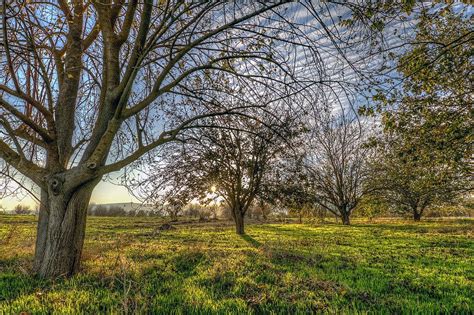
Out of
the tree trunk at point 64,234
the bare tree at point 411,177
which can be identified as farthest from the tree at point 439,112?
the tree trunk at point 64,234

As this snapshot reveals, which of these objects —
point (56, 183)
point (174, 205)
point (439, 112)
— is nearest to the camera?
point (56, 183)

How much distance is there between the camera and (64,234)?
4980 millimetres

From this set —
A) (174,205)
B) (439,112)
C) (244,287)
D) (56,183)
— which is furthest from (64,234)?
(439,112)

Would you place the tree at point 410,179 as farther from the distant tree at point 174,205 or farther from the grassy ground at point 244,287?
the distant tree at point 174,205

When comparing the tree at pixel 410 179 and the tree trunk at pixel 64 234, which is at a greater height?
the tree at pixel 410 179

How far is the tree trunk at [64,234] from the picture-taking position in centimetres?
490

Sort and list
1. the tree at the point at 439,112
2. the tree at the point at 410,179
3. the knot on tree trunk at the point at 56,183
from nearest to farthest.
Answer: the knot on tree trunk at the point at 56,183
the tree at the point at 439,112
the tree at the point at 410,179

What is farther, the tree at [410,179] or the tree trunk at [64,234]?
the tree at [410,179]

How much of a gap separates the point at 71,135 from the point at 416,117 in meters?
11.3

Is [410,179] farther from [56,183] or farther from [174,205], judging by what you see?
[56,183]

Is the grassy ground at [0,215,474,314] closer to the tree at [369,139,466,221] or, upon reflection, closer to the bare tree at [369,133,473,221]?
the bare tree at [369,133,473,221]

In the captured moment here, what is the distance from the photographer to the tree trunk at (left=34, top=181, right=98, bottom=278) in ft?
16.1

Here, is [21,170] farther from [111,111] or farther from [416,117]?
[416,117]

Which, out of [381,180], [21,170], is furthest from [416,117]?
[381,180]
